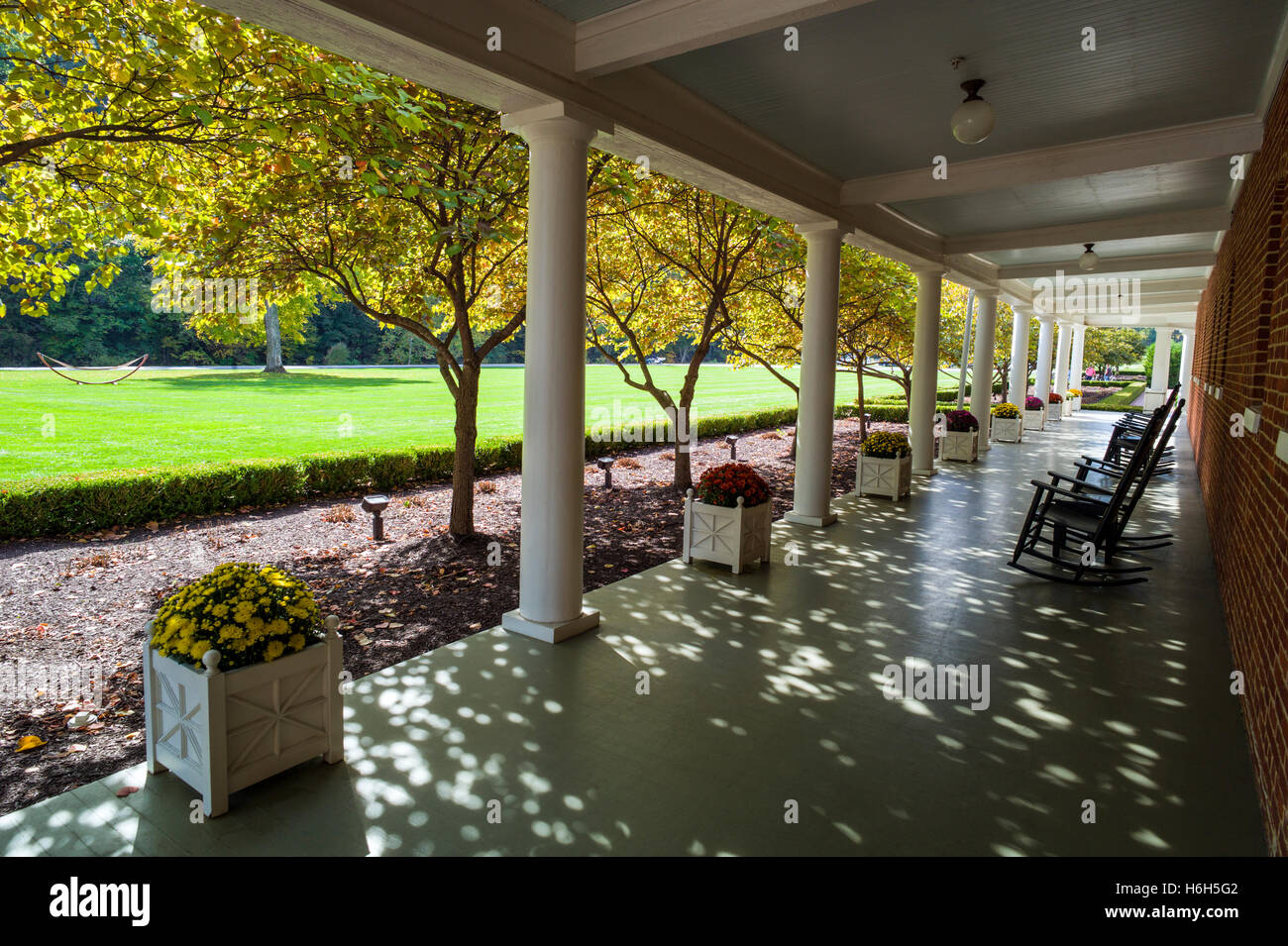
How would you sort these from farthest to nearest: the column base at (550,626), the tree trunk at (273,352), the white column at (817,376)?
the tree trunk at (273,352), the white column at (817,376), the column base at (550,626)

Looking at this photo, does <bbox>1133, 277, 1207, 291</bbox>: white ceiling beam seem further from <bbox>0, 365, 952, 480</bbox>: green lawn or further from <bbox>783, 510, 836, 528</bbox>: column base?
<bbox>783, 510, 836, 528</bbox>: column base

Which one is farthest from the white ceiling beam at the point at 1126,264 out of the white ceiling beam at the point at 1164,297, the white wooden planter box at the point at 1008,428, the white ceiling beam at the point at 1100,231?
the white ceiling beam at the point at 1164,297

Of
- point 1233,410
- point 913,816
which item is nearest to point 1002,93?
point 1233,410

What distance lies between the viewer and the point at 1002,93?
222 inches

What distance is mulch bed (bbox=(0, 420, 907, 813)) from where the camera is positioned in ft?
13.3

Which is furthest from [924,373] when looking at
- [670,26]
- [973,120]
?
[670,26]

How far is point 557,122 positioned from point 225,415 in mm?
19540

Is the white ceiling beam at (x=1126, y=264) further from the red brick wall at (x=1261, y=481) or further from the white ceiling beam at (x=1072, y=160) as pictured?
the white ceiling beam at (x=1072, y=160)

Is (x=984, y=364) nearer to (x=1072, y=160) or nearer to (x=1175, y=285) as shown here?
(x=1175, y=285)

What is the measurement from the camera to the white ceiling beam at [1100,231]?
9766mm

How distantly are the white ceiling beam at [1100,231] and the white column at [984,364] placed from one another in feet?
14.9

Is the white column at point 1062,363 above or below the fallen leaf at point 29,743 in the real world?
above

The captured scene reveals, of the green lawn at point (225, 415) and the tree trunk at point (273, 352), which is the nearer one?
the green lawn at point (225, 415)

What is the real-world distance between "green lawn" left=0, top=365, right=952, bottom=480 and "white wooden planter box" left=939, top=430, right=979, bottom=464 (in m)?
6.61
